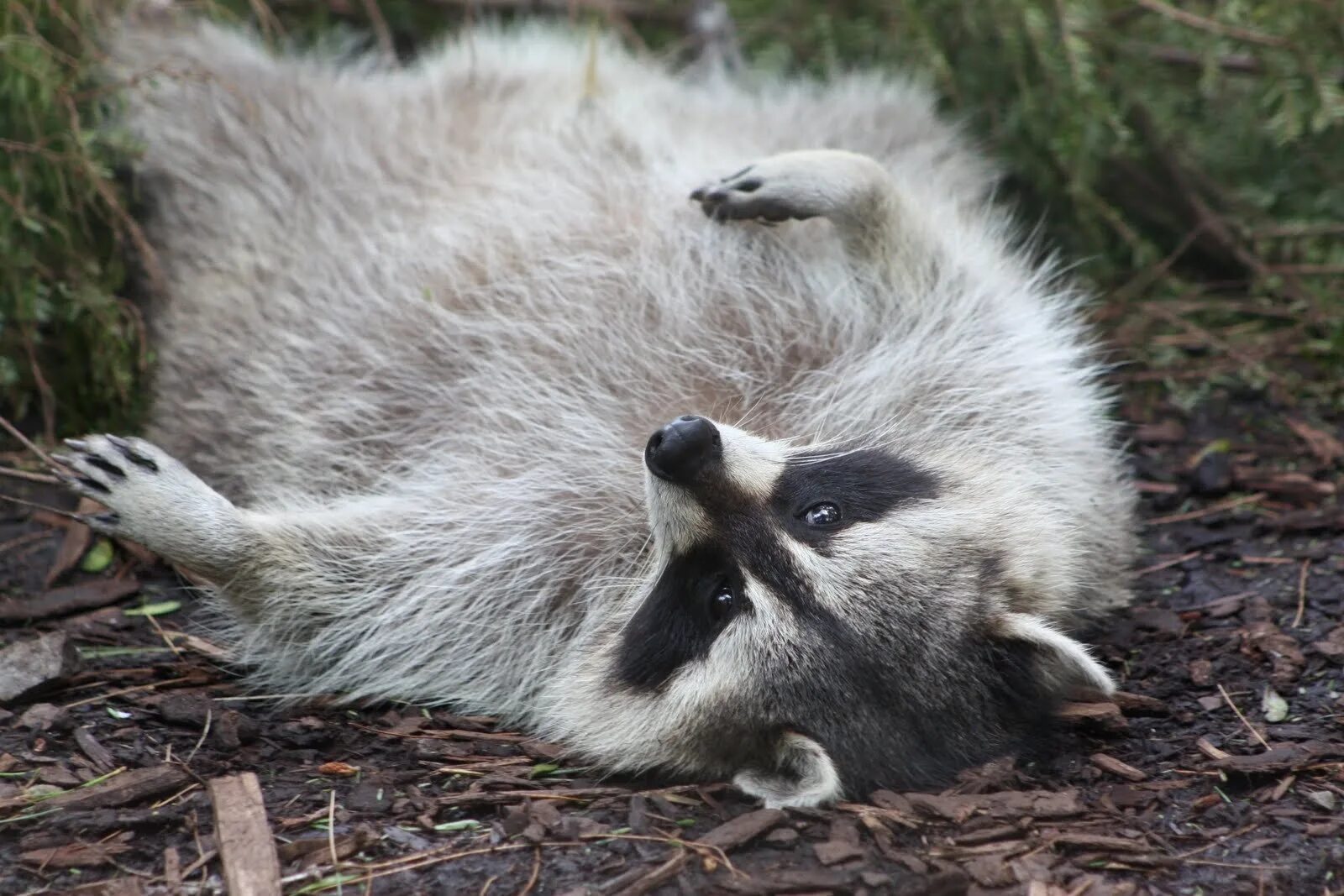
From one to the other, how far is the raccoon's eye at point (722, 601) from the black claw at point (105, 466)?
163cm

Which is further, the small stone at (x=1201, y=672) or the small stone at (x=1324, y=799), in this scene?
the small stone at (x=1201, y=672)

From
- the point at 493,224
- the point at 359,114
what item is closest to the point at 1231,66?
the point at 493,224

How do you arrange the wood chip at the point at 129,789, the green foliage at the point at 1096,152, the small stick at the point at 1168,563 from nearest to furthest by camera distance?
the wood chip at the point at 129,789
the small stick at the point at 1168,563
the green foliage at the point at 1096,152

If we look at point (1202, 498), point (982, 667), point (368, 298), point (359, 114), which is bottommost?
point (1202, 498)

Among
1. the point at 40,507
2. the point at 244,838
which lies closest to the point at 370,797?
the point at 244,838

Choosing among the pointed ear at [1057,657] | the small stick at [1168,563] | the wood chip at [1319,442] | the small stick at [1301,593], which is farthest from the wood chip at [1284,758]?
the wood chip at [1319,442]

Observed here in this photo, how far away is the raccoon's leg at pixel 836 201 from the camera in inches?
155

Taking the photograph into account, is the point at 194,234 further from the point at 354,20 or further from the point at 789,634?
the point at 789,634

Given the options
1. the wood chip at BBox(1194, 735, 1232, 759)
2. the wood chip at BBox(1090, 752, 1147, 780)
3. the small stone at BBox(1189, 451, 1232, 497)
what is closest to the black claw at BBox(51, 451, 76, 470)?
the wood chip at BBox(1090, 752, 1147, 780)

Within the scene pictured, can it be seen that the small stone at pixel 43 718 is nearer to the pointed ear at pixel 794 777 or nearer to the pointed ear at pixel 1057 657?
the pointed ear at pixel 794 777

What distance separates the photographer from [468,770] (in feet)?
10.2

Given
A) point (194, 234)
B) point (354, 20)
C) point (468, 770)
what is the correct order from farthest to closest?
point (354, 20), point (194, 234), point (468, 770)

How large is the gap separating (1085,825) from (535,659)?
1476 mm

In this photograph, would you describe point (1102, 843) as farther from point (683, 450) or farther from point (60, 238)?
point (60, 238)
